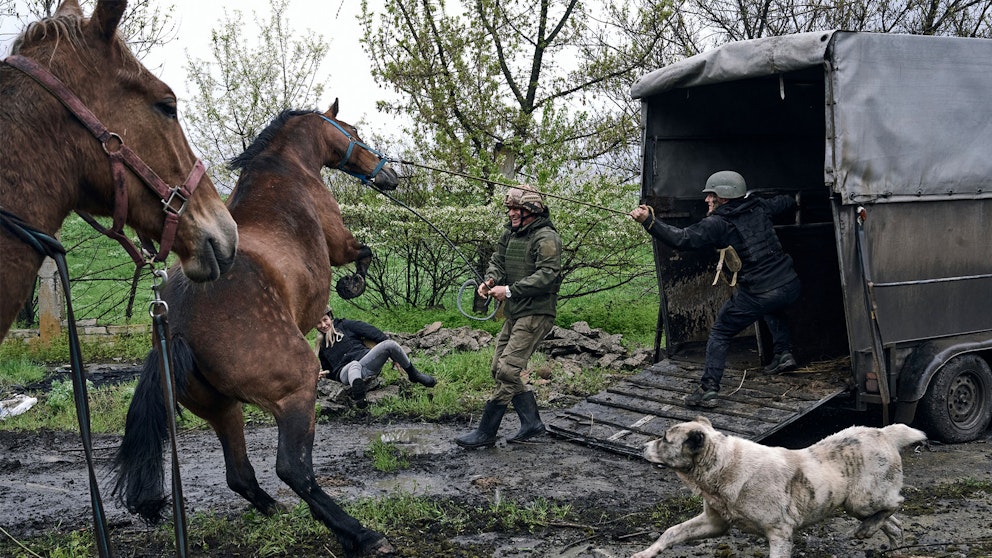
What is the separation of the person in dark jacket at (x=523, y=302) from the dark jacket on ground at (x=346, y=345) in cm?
165

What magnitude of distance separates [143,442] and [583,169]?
980 centimetres

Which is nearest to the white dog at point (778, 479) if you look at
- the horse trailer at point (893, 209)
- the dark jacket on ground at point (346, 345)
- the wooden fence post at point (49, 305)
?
the horse trailer at point (893, 209)

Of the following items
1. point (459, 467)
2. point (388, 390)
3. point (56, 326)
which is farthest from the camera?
point (56, 326)

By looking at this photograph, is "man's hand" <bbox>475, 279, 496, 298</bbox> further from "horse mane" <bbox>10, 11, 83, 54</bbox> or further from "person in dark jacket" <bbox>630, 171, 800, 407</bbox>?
"horse mane" <bbox>10, 11, 83, 54</bbox>

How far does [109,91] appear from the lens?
3.03 m

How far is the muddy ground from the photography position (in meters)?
4.82

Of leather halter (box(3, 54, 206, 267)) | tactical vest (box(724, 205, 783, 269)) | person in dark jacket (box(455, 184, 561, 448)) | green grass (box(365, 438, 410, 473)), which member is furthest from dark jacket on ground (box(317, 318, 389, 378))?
leather halter (box(3, 54, 206, 267))

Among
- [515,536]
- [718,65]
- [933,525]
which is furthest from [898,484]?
[718,65]

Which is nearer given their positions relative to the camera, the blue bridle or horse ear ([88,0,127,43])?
horse ear ([88,0,127,43])

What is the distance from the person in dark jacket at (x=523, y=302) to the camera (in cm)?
723

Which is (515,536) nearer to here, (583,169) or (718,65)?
(718,65)

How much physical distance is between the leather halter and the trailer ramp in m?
4.27

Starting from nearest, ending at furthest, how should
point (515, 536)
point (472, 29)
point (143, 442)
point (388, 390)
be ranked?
1. point (143, 442)
2. point (515, 536)
3. point (388, 390)
4. point (472, 29)

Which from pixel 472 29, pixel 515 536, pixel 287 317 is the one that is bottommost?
pixel 515 536
